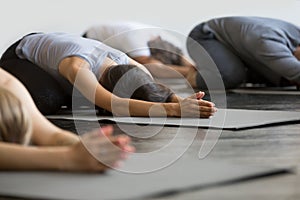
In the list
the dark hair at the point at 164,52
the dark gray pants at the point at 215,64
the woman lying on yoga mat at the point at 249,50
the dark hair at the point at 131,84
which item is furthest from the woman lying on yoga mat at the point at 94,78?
the dark hair at the point at 164,52

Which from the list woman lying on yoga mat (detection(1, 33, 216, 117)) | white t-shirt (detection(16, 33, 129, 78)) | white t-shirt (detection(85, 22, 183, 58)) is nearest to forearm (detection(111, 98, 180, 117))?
woman lying on yoga mat (detection(1, 33, 216, 117))

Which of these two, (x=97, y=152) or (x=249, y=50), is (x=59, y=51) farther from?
(x=249, y=50)

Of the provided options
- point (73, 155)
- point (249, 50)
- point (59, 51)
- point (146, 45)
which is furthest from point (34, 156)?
point (146, 45)

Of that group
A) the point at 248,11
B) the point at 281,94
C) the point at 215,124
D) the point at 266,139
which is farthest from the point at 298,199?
the point at 248,11

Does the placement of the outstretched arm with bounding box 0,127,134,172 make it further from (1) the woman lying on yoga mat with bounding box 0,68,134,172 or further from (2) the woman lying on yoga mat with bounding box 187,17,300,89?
(2) the woman lying on yoga mat with bounding box 187,17,300,89

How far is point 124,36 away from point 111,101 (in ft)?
5.76

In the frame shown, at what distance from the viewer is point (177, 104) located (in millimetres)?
2246

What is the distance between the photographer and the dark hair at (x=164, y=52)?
4.25 meters

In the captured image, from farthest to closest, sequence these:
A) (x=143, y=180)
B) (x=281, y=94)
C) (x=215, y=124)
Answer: (x=281, y=94) → (x=215, y=124) → (x=143, y=180)

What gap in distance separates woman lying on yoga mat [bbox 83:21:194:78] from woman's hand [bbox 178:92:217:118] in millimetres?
1597

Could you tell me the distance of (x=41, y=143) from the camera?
1.43 metres

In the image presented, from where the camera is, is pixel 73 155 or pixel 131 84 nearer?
pixel 73 155

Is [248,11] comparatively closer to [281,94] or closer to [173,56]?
[173,56]

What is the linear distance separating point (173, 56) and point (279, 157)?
9.45 ft
